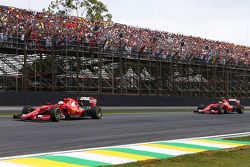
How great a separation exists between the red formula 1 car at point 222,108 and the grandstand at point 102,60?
24.9ft

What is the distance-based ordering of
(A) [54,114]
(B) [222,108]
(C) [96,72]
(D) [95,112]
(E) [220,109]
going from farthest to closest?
(C) [96,72], (B) [222,108], (E) [220,109], (D) [95,112], (A) [54,114]

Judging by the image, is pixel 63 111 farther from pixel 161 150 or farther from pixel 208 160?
pixel 208 160

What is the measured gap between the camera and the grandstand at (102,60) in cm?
2920

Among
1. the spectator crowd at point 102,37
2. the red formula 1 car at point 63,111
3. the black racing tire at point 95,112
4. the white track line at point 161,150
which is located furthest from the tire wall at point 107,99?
the white track line at point 161,150

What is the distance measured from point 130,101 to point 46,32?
303 inches

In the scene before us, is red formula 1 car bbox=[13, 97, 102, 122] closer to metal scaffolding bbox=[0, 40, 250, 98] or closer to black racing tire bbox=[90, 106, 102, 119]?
black racing tire bbox=[90, 106, 102, 119]

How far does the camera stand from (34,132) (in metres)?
12.6

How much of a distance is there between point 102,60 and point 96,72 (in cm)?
205

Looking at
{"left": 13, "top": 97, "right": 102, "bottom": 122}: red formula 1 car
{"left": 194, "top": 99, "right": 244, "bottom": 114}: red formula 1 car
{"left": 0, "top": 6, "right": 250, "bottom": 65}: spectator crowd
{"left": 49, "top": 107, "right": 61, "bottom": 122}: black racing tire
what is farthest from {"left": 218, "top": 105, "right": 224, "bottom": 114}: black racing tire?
{"left": 49, "top": 107, "right": 61, "bottom": 122}: black racing tire

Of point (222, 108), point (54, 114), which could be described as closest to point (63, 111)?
point (54, 114)

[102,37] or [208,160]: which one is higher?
[102,37]

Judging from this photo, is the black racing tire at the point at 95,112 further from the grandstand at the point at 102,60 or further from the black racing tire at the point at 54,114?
the grandstand at the point at 102,60

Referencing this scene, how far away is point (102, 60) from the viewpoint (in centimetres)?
3409

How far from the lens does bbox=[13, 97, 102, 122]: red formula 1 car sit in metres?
16.8
